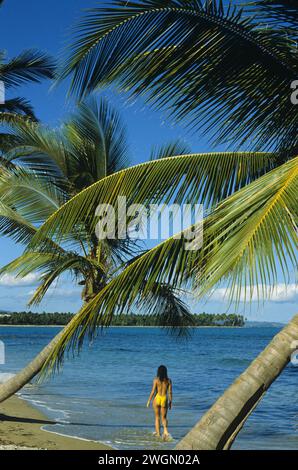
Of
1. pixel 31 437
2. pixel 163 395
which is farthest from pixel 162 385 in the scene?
pixel 31 437

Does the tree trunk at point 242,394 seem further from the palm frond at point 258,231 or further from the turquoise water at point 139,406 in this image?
the turquoise water at point 139,406

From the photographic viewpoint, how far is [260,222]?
11.9 feet

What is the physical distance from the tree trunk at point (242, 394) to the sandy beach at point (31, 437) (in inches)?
217

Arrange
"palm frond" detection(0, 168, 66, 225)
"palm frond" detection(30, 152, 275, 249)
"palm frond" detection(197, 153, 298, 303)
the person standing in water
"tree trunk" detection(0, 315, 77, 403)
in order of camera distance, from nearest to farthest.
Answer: "palm frond" detection(197, 153, 298, 303)
"palm frond" detection(30, 152, 275, 249)
"palm frond" detection(0, 168, 66, 225)
"tree trunk" detection(0, 315, 77, 403)
the person standing in water

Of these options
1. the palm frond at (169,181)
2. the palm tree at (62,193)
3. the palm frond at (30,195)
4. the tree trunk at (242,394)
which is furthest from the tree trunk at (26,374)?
the tree trunk at (242,394)

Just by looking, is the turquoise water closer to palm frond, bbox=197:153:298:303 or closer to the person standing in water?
the person standing in water

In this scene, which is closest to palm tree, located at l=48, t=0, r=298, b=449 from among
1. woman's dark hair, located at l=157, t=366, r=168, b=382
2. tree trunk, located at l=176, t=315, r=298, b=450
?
tree trunk, located at l=176, t=315, r=298, b=450

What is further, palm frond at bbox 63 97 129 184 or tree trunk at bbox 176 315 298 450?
palm frond at bbox 63 97 129 184

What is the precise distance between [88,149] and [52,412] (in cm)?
875

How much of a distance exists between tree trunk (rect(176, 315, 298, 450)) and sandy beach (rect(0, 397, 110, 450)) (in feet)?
18.1

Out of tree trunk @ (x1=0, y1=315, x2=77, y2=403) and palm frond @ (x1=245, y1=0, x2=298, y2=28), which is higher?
palm frond @ (x1=245, y1=0, x2=298, y2=28)

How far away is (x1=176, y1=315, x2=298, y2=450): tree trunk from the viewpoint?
12.9ft

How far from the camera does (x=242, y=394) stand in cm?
393
